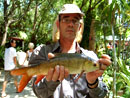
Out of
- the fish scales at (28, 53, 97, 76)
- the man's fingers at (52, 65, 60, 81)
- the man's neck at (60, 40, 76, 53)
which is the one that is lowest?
the man's fingers at (52, 65, 60, 81)

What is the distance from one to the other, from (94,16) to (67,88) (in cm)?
878

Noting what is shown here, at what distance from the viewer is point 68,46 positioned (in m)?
2.26

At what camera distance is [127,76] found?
146 inches

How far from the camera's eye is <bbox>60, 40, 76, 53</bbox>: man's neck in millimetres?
2244

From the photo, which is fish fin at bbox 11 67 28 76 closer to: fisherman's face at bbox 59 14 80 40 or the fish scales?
the fish scales

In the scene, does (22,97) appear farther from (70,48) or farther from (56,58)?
(56,58)

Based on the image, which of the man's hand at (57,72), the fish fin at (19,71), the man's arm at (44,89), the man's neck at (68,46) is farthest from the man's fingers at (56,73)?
the man's neck at (68,46)

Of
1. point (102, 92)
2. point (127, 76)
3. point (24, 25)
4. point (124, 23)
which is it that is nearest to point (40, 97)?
point (102, 92)

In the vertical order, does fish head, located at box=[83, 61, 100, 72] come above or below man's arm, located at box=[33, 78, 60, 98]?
above

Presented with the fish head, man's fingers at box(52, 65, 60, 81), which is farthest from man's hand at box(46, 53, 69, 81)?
the fish head

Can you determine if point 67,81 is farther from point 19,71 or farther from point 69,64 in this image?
point 19,71

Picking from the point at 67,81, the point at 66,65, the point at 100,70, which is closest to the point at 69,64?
the point at 66,65

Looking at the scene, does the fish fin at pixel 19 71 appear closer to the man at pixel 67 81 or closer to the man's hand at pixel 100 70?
the man at pixel 67 81

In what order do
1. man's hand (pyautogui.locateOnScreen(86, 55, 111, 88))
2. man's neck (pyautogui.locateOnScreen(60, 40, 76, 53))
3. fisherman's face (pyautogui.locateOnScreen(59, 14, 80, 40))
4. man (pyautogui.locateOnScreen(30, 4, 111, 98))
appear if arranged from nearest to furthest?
man's hand (pyautogui.locateOnScreen(86, 55, 111, 88)) → man (pyautogui.locateOnScreen(30, 4, 111, 98)) → fisherman's face (pyautogui.locateOnScreen(59, 14, 80, 40)) → man's neck (pyautogui.locateOnScreen(60, 40, 76, 53))
